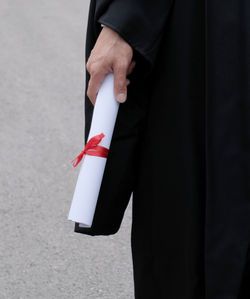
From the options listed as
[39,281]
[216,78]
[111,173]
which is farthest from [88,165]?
[39,281]

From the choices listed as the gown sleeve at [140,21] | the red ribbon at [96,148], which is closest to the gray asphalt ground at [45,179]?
the red ribbon at [96,148]

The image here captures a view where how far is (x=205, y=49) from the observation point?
4.66ft

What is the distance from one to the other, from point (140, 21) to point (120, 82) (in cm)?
14

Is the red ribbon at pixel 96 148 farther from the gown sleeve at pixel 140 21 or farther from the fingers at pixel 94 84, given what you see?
the gown sleeve at pixel 140 21

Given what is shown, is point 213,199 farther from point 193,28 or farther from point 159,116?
point 193,28

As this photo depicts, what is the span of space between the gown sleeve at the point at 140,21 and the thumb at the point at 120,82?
5cm

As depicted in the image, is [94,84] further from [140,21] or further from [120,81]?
[140,21]

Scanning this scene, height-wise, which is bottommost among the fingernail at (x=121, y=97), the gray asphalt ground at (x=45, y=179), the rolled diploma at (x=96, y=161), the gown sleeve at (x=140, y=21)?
the gray asphalt ground at (x=45, y=179)

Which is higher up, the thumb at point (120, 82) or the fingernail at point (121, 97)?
the thumb at point (120, 82)

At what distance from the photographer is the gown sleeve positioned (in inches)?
54.8

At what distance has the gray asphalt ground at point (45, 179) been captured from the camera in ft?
7.86

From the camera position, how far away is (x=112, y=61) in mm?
1419

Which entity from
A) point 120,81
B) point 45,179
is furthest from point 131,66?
point 45,179

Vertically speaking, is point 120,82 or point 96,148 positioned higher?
point 120,82
